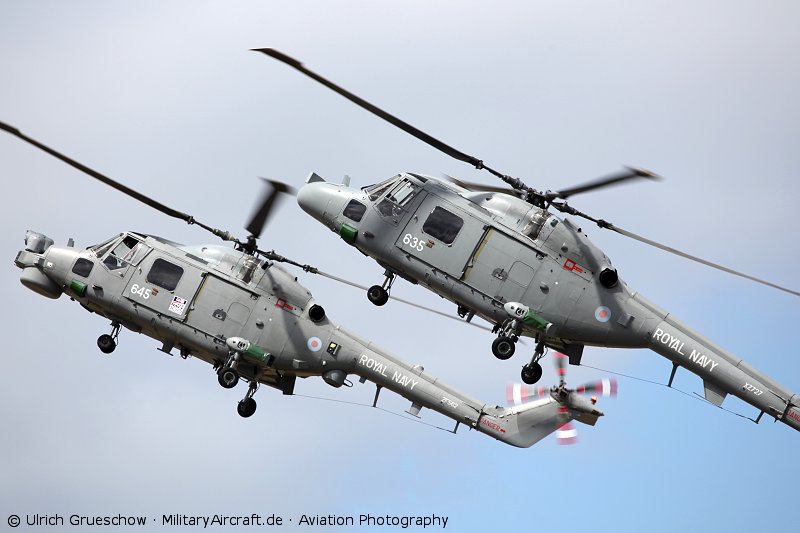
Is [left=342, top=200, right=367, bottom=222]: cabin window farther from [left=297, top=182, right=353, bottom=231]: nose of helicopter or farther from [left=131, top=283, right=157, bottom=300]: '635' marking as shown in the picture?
[left=131, top=283, right=157, bottom=300]: '635' marking

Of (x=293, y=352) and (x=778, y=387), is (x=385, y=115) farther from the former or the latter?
(x=778, y=387)

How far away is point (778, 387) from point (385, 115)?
1231 centimetres

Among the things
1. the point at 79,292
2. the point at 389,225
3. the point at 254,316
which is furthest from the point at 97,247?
the point at 389,225

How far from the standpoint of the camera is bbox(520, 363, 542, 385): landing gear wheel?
4028cm

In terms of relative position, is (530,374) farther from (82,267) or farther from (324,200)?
(82,267)

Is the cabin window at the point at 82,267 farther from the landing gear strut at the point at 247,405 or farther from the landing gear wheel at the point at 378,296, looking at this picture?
the landing gear wheel at the point at 378,296

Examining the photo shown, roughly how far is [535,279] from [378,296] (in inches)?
174

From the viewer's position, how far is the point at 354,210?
4084cm

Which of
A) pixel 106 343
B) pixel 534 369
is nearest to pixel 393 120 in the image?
pixel 534 369

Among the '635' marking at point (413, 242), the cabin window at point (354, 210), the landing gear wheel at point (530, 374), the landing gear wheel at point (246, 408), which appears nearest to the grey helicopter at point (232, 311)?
the landing gear wheel at point (246, 408)

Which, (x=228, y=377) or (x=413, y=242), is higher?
(x=413, y=242)

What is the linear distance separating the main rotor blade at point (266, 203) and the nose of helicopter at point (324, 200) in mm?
1272

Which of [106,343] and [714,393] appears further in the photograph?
[106,343]

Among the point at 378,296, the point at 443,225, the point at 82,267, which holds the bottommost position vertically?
the point at 82,267
